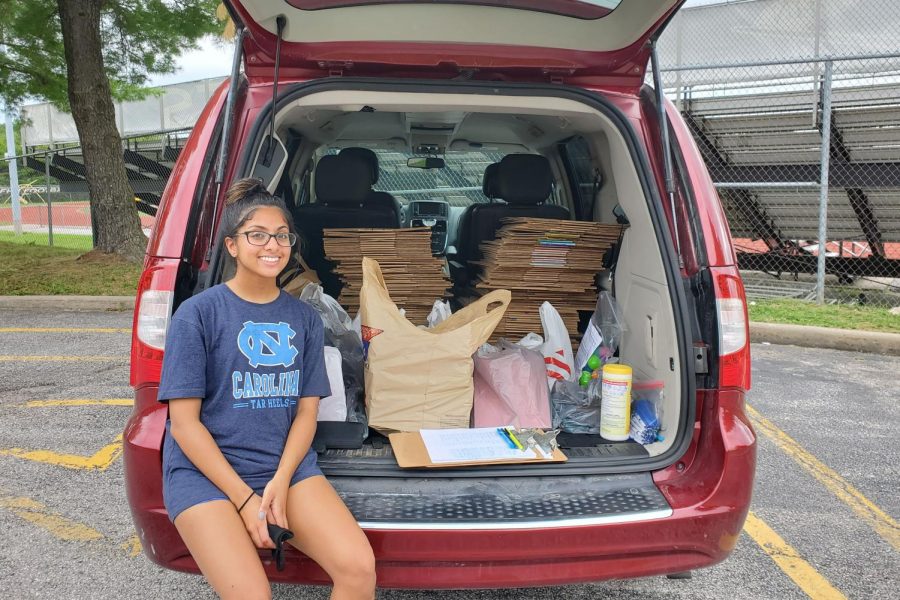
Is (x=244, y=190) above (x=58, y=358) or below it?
above

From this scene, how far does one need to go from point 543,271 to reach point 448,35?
1.41 meters

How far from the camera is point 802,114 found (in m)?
8.94

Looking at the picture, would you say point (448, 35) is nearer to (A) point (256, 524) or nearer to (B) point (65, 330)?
(A) point (256, 524)

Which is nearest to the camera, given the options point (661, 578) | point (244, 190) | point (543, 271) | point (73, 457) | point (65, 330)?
point (244, 190)

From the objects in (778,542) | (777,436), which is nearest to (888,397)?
(777,436)

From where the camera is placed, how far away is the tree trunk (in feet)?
30.4

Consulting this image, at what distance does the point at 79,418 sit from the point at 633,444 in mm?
3278

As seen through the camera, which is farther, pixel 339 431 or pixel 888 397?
pixel 888 397

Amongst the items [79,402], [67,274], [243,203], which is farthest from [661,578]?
[67,274]

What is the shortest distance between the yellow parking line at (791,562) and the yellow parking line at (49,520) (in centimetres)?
264

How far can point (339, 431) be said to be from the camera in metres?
2.41

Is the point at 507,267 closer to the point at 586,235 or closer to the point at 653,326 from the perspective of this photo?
the point at 586,235

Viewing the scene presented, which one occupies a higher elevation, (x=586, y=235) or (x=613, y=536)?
(x=586, y=235)

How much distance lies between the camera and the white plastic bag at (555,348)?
3.02 metres
